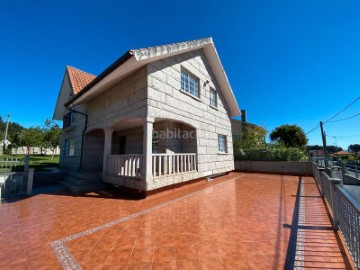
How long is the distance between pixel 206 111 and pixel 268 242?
7633mm

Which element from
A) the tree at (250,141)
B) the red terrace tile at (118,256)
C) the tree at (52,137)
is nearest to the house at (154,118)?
the red terrace tile at (118,256)

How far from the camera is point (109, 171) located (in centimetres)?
759

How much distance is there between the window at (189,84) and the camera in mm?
8629

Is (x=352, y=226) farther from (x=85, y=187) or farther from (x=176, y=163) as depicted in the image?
(x=85, y=187)

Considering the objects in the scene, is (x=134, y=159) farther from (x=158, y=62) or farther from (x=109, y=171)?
(x=158, y=62)

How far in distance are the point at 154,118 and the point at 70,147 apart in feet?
29.8

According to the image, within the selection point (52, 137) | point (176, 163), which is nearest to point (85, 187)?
point (176, 163)

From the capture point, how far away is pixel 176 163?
7742mm

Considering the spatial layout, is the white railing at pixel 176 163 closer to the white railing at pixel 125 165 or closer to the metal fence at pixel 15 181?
the white railing at pixel 125 165

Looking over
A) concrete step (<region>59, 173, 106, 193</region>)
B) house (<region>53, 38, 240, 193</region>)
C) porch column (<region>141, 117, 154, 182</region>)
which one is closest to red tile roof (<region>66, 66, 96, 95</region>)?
house (<region>53, 38, 240, 193</region>)

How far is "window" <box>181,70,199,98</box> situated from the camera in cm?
863

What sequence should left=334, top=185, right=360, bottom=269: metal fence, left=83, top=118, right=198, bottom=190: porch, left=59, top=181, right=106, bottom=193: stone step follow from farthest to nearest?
left=59, top=181, right=106, bottom=193: stone step
left=83, top=118, right=198, bottom=190: porch
left=334, top=185, right=360, bottom=269: metal fence

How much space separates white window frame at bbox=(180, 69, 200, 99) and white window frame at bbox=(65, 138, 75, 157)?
8.67 m

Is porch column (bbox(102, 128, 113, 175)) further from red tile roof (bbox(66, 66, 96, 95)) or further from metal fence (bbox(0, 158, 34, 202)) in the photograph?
red tile roof (bbox(66, 66, 96, 95))
